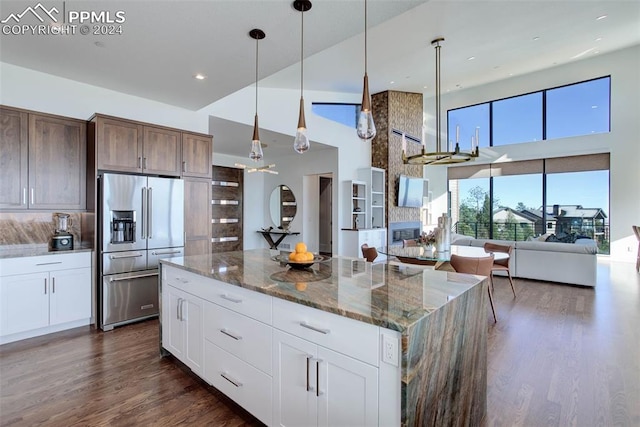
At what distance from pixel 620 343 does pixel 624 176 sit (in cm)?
687

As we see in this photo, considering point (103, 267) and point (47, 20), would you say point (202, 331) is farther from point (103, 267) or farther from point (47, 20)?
point (47, 20)

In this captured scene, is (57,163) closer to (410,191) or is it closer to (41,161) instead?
(41,161)

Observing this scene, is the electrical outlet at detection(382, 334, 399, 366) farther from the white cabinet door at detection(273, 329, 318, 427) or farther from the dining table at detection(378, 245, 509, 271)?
the dining table at detection(378, 245, 509, 271)

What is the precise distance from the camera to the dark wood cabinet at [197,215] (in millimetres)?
4098

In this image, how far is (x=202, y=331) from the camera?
2.15 m

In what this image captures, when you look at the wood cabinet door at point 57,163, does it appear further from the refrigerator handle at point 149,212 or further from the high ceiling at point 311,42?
the refrigerator handle at point 149,212

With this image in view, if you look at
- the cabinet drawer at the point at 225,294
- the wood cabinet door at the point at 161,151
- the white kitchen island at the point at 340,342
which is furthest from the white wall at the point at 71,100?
the white kitchen island at the point at 340,342

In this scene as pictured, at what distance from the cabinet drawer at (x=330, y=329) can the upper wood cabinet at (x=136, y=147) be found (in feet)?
9.76

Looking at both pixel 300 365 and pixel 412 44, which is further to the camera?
pixel 412 44

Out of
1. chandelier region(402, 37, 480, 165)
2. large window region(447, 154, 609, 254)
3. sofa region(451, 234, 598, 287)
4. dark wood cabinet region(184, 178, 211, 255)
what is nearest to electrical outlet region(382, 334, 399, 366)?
dark wood cabinet region(184, 178, 211, 255)

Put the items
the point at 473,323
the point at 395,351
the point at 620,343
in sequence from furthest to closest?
the point at 620,343 < the point at 473,323 < the point at 395,351

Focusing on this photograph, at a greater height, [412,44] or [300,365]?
[412,44]

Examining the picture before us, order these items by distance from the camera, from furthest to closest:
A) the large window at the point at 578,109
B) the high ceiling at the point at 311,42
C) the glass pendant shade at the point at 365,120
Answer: the large window at the point at 578,109
the high ceiling at the point at 311,42
the glass pendant shade at the point at 365,120

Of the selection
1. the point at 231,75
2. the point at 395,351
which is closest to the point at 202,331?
the point at 395,351
